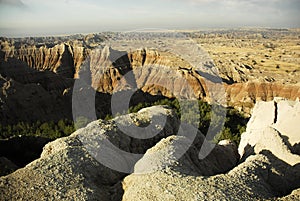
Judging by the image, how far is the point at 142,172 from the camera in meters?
12.2

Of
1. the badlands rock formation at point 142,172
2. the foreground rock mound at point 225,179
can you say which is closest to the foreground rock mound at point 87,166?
the badlands rock formation at point 142,172

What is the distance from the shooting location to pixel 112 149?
15.0 meters

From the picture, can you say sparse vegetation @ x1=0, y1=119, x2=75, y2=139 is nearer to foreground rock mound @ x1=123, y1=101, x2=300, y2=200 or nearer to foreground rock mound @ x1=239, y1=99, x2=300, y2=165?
foreground rock mound @ x1=239, y1=99, x2=300, y2=165

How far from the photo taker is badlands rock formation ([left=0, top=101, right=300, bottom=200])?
35.6 ft

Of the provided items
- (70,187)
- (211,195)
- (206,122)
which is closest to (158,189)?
(211,195)

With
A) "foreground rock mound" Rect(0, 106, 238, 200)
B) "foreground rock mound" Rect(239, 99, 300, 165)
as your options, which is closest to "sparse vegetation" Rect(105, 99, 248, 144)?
"foreground rock mound" Rect(239, 99, 300, 165)

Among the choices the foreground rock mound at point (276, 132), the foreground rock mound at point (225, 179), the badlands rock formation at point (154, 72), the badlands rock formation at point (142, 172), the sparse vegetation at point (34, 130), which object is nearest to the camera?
the foreground rock mound at point (225, 179)

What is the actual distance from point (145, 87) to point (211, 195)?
5804cm

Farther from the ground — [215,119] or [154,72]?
[154,72]

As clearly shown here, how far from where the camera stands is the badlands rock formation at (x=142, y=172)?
35.6ft

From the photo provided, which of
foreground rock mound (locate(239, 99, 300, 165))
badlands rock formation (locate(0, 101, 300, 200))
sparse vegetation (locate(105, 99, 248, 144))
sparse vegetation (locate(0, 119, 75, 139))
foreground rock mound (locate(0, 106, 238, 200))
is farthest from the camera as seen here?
sparse vegetation (locate(105, 99, 248, 144))

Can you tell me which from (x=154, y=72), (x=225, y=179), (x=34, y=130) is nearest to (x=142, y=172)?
(x=225, y=179)

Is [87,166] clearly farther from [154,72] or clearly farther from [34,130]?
[154,72]

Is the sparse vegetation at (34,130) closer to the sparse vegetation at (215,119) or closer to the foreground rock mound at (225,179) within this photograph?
the sparse vegetation at (215,119)
